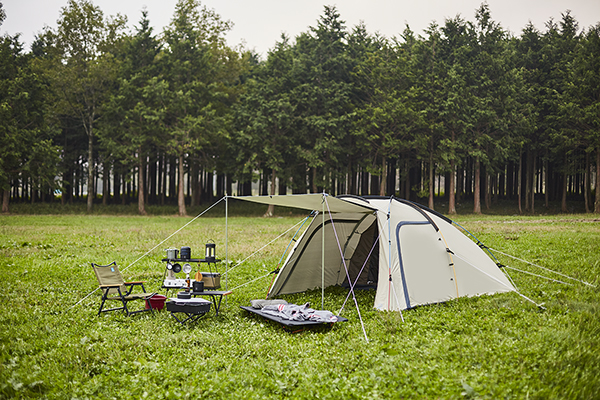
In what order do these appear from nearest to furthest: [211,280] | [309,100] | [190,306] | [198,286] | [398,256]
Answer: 1. [190,306]
2. [198,286]
3. [398,256]
4. [211,280]
5. [309,100]

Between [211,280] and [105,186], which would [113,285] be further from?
[105,186]

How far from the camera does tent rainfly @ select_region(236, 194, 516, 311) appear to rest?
25.8 ft

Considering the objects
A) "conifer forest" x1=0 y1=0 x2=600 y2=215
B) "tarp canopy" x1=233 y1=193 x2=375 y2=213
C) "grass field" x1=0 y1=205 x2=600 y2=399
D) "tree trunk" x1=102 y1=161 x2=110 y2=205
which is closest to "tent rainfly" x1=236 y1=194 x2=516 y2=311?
"tarp canopy" x1=233 y1=193 x2=375 y2=213

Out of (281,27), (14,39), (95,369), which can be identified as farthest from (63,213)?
(95,369)

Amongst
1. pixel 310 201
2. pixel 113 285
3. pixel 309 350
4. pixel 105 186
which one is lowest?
pixel 309 350

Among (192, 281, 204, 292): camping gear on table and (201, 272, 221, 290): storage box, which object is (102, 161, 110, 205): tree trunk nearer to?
(201, 272, 221, 290): storage box

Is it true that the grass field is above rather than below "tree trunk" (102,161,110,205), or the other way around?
below

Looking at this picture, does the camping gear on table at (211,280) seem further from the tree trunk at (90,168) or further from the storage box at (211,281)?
the tree trunk at (90,168)

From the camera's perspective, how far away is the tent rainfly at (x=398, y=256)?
25.8 ft

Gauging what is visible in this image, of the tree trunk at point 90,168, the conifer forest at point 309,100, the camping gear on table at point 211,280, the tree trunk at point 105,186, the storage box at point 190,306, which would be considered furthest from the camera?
the tree trunk at point 105,186

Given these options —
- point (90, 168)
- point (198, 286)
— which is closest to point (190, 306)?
point (198, 286)

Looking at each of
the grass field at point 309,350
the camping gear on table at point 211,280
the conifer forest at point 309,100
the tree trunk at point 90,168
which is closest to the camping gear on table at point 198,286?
the grass field at point 309,350

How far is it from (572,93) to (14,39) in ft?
121

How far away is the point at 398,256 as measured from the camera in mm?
7930
